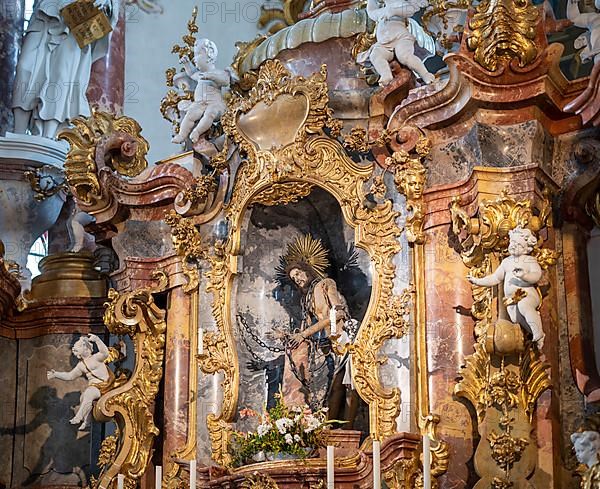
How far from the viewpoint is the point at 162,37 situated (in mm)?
16266

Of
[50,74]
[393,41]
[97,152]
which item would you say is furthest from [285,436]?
[50,74]

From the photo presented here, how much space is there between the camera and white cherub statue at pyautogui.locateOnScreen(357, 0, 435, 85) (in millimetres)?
11281

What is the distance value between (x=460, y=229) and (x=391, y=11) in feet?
7.02

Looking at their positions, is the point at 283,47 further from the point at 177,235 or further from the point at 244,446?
the point at 244,446

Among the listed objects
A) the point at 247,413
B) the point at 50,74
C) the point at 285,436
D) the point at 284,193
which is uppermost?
the point at 50,74

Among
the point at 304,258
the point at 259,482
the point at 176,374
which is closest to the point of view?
the point at 259,482


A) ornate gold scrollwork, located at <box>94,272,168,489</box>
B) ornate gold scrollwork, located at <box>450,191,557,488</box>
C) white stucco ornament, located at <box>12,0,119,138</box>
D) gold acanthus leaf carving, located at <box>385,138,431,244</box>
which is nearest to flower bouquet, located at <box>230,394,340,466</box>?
ornate gold scrollwork, located at <box>94,272,168,489</box>

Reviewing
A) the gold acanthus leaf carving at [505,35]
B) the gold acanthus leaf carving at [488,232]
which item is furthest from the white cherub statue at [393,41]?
the gold acanthus leaf carving at [488,232]

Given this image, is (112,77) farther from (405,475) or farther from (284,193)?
(405,475)

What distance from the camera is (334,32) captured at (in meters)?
12.4

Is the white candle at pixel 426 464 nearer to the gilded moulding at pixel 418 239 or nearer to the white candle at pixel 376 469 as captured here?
the white candle at pixel 376 469

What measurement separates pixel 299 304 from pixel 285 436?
4.92 ft

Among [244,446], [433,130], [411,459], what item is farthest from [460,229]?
[244,446]

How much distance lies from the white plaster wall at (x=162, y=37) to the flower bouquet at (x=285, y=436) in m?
5.68
